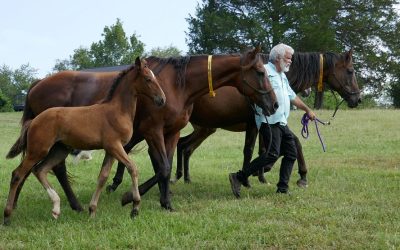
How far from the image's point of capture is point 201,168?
1047cm

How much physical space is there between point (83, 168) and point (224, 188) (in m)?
4.01

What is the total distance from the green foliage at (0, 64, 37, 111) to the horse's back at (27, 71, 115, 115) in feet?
244

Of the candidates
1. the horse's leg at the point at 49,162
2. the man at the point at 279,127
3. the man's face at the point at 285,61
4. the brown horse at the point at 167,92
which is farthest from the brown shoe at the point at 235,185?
the horse's leg at the point at 49,162

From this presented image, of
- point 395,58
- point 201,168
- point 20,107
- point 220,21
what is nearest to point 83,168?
point 201,168

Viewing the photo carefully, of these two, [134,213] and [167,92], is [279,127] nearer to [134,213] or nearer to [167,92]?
[167,92]

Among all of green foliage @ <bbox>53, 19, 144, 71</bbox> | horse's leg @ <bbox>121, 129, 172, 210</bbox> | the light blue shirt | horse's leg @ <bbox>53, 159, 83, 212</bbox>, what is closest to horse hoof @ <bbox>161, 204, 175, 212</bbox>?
horse's leg @ <bbox>121, 129, 172, 210</bbox>

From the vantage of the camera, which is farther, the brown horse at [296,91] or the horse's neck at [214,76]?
the brown horse at [296,91]

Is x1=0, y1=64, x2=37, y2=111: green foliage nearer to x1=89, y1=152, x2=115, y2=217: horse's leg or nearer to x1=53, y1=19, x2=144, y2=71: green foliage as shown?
x1=53, y1=19, x2=144, y2=71: green foliage

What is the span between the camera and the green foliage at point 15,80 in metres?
80.2

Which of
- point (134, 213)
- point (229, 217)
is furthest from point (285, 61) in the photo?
point (134, 213)

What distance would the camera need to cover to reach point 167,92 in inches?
251

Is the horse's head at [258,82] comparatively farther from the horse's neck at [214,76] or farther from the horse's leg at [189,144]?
the horse's leg at [189,144]

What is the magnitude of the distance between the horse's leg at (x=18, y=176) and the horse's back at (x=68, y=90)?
1.29m

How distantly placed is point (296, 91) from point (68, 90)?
350 centimetres
